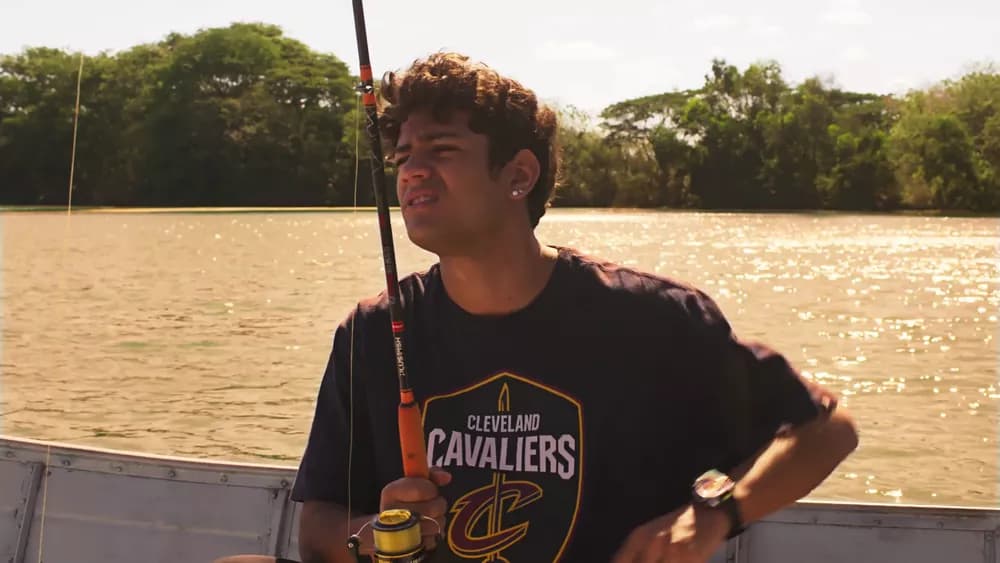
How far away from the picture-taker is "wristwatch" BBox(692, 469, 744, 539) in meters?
1.87

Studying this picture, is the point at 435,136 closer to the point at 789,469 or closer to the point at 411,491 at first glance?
the point at 411,491

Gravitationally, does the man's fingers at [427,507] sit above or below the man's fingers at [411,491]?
below

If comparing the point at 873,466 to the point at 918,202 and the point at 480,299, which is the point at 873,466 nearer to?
the point at 480,299

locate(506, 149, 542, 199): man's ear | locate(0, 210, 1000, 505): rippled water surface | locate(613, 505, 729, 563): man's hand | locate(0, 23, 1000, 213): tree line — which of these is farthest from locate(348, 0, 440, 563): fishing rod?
locate(0, 23, 1000, 213): tree line

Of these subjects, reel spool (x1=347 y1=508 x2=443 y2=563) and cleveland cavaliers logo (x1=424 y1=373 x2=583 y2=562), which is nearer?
reel spool (x1=347 y1=508 x2=443 y2=563)

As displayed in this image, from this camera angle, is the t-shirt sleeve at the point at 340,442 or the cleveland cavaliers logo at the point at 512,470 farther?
the t-shirt sleeve at the point at 340,442

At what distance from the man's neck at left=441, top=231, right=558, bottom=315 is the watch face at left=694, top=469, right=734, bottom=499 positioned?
0.44 m

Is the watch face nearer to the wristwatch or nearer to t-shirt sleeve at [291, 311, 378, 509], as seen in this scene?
the wristwatch

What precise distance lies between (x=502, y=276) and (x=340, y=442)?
44 cm

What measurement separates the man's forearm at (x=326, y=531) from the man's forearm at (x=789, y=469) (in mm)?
659

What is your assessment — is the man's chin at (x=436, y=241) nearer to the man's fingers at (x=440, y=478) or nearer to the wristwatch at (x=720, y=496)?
the man's fingers at (x=440, y=478)

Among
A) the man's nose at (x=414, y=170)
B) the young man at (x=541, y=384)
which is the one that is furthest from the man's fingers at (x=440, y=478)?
the man's nose at (x=414, y=170)

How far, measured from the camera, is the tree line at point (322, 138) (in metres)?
53.8

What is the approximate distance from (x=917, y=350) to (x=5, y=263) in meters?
25.5
